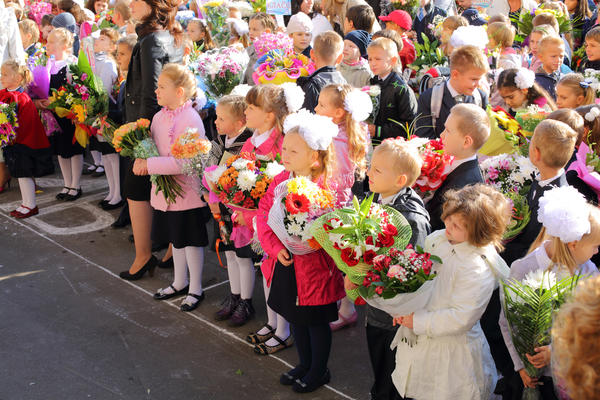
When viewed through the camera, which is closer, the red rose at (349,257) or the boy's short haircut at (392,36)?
the red rose at (349,257)

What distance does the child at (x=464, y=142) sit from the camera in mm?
4137

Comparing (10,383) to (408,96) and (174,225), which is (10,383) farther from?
(408,96)

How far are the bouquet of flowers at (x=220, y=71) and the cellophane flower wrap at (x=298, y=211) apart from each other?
252cm

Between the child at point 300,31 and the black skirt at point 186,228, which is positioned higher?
the child at point 300,31

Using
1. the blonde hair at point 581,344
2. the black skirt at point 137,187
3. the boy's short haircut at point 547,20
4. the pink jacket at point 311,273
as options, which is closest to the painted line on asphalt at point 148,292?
the pink jacket at point 311,273

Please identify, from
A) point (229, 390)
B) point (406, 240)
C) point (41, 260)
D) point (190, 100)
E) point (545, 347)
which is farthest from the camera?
point (41, 260)

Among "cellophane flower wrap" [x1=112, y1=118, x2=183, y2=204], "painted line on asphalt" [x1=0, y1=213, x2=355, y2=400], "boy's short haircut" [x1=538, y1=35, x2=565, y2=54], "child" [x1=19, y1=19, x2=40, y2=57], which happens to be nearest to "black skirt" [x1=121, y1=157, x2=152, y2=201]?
"cellophane flower wrap" [x1=112, y1=118, x2=183, y2=204]

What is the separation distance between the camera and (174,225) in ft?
17.6

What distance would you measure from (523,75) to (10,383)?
470cm

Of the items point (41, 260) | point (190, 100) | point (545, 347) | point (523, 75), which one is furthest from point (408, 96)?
point (41, 260)

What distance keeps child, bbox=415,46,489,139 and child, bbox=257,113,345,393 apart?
1589mm

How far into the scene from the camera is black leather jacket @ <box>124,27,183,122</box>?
5.69 metres

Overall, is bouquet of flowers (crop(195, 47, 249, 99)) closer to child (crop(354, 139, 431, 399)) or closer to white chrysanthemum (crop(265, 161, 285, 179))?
white chrysanthemum (crop(265, 161, 285, 179))

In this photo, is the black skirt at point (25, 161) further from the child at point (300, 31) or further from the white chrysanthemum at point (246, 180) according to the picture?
the white chrysanthemum at point (246, 180)
